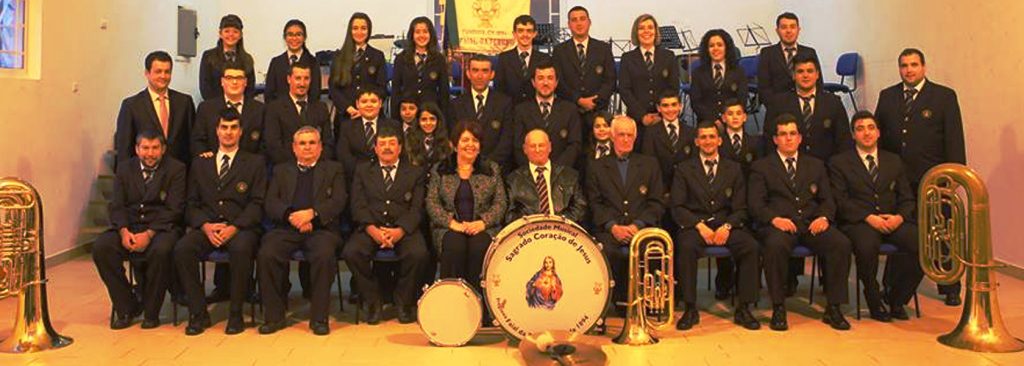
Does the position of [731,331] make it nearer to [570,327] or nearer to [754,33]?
[570,327]

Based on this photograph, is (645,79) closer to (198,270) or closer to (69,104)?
(198,270)

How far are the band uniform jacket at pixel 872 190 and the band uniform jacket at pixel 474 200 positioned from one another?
2.18 m

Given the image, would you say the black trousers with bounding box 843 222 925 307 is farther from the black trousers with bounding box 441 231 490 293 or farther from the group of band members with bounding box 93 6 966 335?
the black trousers with bounding box 441 231 490 293

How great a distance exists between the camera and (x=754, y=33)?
12.0 m

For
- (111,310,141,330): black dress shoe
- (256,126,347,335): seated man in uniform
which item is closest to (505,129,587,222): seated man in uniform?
(256,126,347,335): seated man in uniform

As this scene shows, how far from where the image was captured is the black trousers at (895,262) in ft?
17.9

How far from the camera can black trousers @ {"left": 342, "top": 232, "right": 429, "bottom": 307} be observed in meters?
5.34

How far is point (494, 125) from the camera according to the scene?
6.23 meters

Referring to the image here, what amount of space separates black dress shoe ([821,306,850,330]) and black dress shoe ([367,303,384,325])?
2.73 m

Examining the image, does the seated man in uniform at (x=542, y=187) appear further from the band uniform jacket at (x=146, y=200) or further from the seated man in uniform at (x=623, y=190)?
the band uniform jacket at (x=146, y=200)

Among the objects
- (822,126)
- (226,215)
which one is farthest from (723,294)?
(226,215)

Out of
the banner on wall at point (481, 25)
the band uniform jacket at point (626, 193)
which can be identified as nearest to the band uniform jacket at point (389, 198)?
the band uniform jacket at point (626, 193)

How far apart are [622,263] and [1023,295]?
2.98 m

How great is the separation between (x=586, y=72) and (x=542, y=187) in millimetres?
1471
